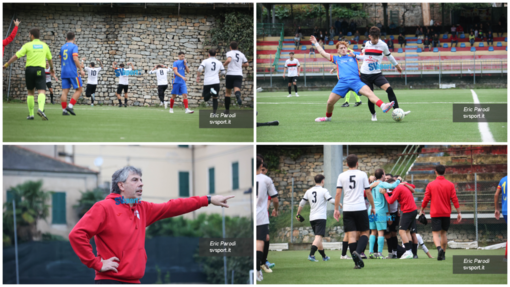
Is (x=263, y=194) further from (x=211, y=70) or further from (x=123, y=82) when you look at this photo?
(x=123, y=82)

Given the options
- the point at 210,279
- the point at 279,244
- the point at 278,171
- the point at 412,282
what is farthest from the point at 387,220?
the point at 210,279

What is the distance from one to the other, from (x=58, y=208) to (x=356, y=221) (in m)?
28.5

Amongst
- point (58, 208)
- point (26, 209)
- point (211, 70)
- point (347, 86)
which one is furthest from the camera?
point (58, 208)

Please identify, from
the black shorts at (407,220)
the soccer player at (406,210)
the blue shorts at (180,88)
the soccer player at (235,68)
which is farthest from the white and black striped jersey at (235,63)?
the black shorts at (407,220)

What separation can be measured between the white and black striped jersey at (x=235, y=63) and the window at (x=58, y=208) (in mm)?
24060

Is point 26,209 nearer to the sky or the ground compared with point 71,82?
nearer to the ground

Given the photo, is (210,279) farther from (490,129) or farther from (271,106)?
(490,129)

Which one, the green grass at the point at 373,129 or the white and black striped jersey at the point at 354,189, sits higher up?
the green grass at the point at 373,129

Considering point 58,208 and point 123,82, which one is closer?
point 123,82

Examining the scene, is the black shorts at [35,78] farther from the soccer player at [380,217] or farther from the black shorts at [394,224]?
the black shorts at [394,224]

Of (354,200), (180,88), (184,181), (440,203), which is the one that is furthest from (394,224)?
(184,181)

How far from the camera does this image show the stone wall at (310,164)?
506 inches

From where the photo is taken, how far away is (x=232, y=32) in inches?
685

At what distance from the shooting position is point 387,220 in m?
7.91
